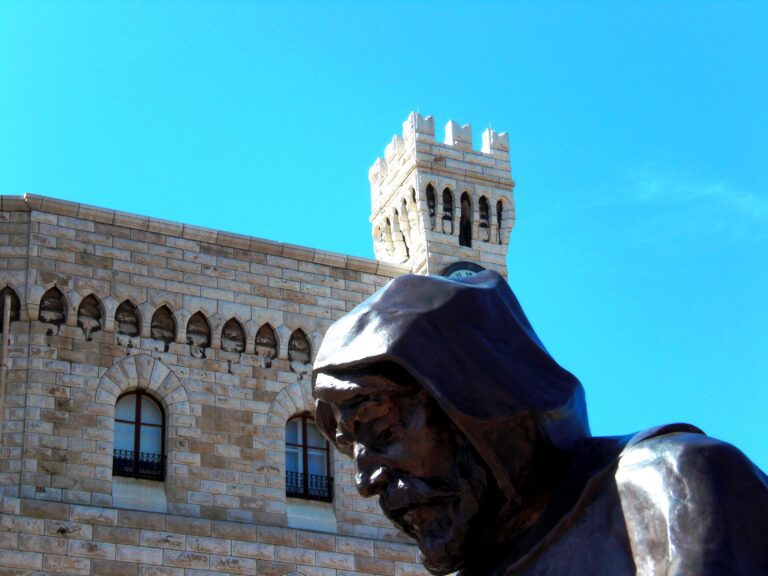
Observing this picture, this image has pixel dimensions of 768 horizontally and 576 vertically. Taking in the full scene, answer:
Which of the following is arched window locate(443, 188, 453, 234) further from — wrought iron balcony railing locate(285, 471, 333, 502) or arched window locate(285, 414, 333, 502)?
wrought iron balcony railing locate(285, 471, 333, 502)

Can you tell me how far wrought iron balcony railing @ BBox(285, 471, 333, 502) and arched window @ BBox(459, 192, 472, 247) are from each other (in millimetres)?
4112

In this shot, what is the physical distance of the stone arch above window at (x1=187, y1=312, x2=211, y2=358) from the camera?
19.3 metres

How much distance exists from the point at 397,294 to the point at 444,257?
62.8ft

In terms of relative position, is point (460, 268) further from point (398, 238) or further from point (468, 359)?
point (468, 359)

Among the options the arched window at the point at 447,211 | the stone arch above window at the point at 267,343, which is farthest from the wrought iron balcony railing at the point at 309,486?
the arched window at the point at 447,211

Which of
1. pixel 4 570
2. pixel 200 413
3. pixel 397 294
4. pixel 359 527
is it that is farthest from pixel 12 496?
pixel 397 294

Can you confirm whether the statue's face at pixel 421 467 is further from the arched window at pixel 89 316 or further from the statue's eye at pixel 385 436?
the arched window at pixel 89 316

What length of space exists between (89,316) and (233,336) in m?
1.69

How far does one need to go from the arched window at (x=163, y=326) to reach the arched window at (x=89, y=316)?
2.01 feet

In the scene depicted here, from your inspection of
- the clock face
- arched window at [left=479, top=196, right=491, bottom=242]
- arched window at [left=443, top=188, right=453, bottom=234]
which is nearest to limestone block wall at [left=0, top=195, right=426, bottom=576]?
the clock face

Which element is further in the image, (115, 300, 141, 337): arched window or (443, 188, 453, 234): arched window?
(443, 188, 453, 234): arched window

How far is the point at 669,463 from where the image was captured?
84.5 inches

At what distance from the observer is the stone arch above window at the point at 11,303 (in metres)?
18.5

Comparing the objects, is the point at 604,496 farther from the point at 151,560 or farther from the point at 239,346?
the point at 239,346
